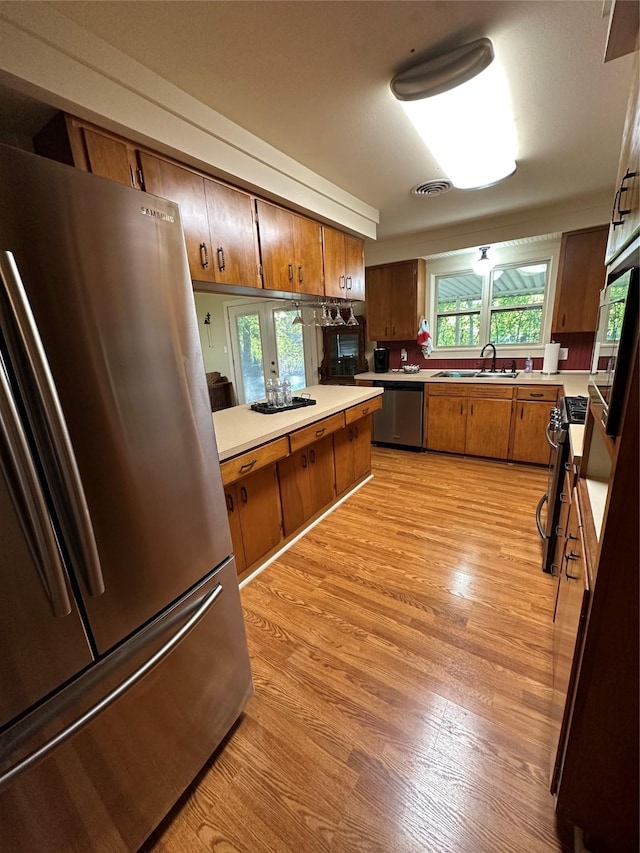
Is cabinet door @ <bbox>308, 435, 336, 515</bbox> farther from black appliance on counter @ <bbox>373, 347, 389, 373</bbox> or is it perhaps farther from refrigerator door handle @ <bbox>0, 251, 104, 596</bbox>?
black appliance on counter @ <bbox>373, 347, 389, 373</bbox>

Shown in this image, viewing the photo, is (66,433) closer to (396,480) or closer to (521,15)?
(521,15)

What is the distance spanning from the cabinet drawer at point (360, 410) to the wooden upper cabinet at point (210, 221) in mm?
1180

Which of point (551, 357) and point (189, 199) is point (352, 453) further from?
point (551, 357)

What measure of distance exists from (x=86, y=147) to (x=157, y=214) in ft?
3.08

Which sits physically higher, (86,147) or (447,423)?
(86,147)

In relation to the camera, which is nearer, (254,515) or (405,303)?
(254,515)

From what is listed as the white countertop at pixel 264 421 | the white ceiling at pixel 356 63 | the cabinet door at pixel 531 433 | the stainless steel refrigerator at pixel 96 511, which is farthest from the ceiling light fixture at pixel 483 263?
the stainless steel refrigerator at pixel 96 511

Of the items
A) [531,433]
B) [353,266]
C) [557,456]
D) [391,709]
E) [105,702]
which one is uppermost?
[353,266]

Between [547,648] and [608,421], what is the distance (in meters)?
1.31

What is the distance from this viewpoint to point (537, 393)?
336 cm

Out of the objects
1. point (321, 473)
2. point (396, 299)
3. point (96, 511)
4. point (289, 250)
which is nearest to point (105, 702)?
point (96, 511)

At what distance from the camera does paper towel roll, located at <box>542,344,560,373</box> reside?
3.65 m

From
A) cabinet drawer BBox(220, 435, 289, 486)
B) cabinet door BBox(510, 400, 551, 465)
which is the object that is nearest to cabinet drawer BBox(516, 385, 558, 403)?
cabinet door BBox(510, 400, 551, 465)

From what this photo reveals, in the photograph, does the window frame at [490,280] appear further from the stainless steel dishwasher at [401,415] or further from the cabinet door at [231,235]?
the cabinet door at [231,235]
